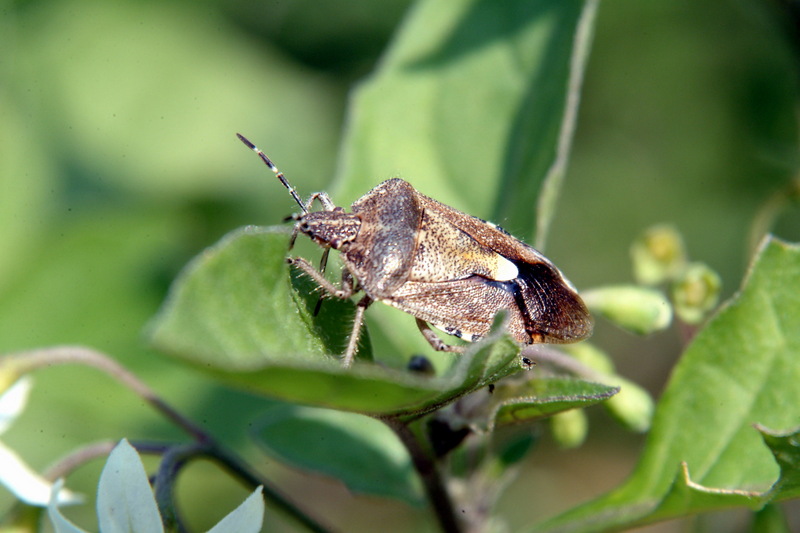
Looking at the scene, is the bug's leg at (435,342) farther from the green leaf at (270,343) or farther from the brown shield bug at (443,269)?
the green leaf at (270,343)

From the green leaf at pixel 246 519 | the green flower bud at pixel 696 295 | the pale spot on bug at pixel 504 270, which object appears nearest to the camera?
the green leaf at pixel 246 519

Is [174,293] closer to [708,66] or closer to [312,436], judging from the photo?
[312,436]

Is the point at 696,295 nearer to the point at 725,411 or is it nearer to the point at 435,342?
the point at 725,411

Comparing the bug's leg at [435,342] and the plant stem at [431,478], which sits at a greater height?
the bug's leg at [435,342]

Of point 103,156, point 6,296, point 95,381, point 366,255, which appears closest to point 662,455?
point 366,255

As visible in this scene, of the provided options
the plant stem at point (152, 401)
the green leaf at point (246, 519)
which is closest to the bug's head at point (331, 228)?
the plant stem at point (152, 401)

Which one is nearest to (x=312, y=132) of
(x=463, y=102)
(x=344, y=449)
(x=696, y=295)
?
(x=463, y=102)

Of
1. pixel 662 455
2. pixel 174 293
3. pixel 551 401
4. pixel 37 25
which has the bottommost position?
pixel 662 455
